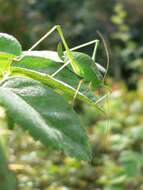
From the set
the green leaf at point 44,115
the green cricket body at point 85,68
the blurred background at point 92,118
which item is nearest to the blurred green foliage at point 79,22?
the blurred background at point 92,118

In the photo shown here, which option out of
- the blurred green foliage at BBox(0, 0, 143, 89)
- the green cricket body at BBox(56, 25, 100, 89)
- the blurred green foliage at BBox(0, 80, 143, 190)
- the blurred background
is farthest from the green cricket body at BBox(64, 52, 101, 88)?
the blurred green foliage at BBox(0, 0, 143, 89)

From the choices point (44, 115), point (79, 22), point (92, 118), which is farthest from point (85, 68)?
point (79, 22)

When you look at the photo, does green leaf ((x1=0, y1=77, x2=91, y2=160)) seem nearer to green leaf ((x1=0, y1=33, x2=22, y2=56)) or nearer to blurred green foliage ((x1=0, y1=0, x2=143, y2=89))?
green leaf ((x1=0, y1=33, x2=22, y2=56))

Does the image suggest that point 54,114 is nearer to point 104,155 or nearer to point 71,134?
point 71,134

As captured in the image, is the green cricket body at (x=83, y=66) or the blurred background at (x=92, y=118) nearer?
the green cricket body at (x=83, y=66)

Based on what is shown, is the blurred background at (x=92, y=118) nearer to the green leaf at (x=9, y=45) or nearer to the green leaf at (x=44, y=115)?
the green leaf at (x=44, y=115)

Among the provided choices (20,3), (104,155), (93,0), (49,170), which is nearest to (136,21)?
(93,0)

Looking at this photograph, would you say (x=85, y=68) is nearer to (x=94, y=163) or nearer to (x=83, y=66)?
(x=83, y=66)
